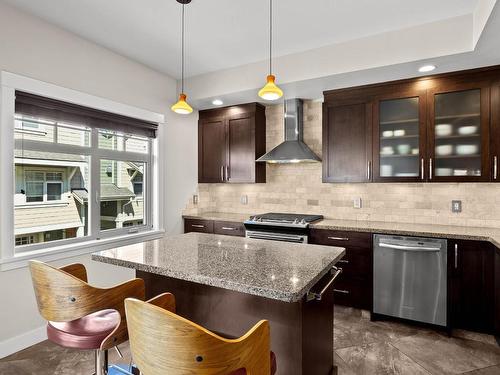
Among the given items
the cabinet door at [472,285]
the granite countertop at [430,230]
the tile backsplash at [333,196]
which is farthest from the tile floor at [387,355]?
the tile backsplash at [333,196]

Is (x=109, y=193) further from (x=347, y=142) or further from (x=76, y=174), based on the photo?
(x=347, y=142)

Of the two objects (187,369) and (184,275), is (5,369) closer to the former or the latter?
(184,275)

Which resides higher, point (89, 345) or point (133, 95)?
point (133, 95)

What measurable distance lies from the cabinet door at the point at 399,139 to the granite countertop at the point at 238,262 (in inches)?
68.0

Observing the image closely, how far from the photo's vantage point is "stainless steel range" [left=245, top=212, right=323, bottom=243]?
3.36 metres

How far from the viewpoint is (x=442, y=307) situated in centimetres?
277

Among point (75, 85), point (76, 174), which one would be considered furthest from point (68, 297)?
point (75, 85)

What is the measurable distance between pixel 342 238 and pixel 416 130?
4.57ft

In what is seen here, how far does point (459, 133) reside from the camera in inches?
117

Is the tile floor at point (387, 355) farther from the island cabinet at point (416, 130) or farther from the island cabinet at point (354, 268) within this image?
the island cabinet at point (416, 130)

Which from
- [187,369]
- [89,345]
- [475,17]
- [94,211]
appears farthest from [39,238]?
[475,17]

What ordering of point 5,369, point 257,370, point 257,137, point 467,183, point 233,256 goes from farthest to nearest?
1. point 257,137
2. point 467,183
3. point 5,369
4. point 233,256
5. point 257,370

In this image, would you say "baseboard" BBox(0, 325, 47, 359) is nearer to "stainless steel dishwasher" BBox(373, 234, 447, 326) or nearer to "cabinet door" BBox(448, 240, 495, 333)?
"stainless steel dishwasher" BBox(373, 234, 447, 326)

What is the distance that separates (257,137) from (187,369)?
3416mm
